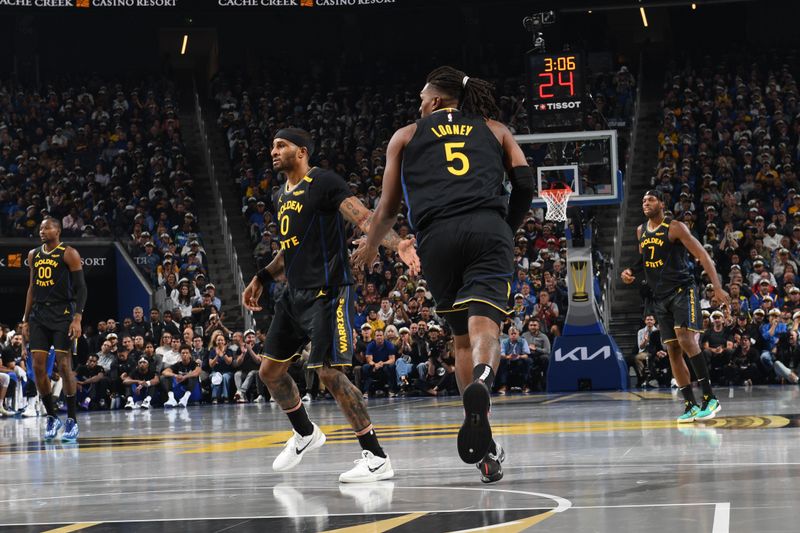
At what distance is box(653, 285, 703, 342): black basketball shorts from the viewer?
11.1 metres

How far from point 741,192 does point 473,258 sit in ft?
62.2

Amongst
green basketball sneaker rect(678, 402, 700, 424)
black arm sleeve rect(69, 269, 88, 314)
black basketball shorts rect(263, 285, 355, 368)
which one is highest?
black arm sleeve rect(69, 269, 88, 314)

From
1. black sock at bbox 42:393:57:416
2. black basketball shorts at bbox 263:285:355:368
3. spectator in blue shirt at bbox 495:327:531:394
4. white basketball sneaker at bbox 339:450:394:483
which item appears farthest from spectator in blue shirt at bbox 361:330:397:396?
white basketball sneaker at bbox 339:450:394:483

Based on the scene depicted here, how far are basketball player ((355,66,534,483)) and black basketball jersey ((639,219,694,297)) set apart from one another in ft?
17.3

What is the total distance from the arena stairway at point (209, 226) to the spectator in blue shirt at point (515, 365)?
658cm

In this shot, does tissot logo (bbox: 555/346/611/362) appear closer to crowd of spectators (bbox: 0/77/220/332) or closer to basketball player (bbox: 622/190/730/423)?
basketball player (bbox: 622/190/730/423)

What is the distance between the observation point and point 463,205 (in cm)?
605

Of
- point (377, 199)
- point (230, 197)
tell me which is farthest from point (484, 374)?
point (230, 197)

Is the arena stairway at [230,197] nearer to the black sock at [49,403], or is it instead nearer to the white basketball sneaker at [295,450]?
the black sock at [49,403]

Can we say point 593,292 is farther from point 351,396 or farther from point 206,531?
point 206,531

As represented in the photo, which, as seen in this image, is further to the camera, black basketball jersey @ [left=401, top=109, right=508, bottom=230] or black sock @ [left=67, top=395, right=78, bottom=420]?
black sock @ [left=67, top=395, right=78, bottom=420]

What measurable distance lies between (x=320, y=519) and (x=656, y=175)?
68.6ft

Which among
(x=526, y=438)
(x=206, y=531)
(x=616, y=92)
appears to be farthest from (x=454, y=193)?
(x=616, y=92)

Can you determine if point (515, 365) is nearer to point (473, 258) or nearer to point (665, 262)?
point (665, 262)
